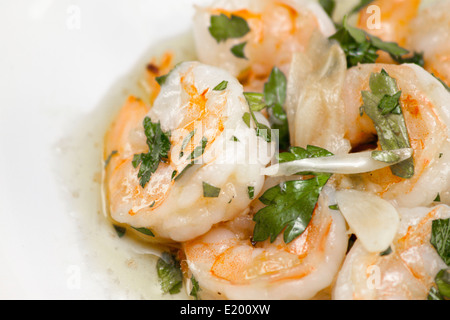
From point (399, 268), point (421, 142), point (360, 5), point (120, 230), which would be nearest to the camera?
point (399, 268)

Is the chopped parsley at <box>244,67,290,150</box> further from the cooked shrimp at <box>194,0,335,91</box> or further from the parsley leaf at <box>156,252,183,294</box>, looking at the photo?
the parsley leaf at <box>156,252,183,294</box>

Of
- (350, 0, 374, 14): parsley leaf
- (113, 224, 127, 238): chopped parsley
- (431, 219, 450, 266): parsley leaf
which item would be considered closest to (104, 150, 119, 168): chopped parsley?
(113, 224, 127, 238): chopped parsley

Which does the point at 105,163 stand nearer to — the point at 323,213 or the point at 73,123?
the point at 73,123

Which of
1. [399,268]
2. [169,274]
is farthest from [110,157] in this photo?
[399,268]

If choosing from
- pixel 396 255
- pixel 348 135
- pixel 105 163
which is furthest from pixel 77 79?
pixel 396 255

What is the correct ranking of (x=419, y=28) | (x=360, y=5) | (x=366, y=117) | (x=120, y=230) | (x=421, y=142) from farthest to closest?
(x=360, y=5) < (x=419, y=28) < (x=120, y=230) < (x=366, y=117) < (x=421, y=142)

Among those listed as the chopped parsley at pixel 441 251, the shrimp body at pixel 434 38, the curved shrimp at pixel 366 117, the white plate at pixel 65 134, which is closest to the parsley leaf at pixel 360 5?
the shrimp body at pixel 434 38

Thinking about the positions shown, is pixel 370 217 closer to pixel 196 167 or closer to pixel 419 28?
pixel 196 167
